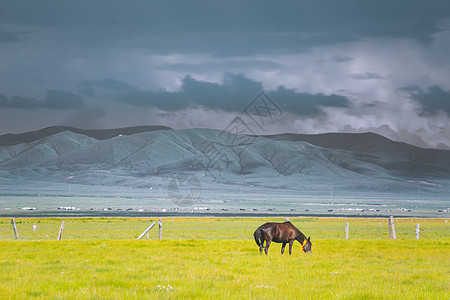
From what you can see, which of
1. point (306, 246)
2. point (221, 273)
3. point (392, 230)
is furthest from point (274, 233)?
point (392, 230)

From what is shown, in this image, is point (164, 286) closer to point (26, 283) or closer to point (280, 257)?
point (26, 283)

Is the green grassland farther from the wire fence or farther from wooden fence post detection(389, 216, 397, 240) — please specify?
the wire fence

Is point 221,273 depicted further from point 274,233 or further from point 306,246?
point 306,246

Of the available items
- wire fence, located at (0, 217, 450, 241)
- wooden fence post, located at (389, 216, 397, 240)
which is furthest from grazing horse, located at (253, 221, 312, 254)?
wooden fence post, located at (389, 216, 397, 240)

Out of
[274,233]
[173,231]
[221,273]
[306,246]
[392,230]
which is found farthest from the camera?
[173,231]

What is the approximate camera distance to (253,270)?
17078 mm

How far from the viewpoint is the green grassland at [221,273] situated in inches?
505

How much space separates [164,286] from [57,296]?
2575 mm

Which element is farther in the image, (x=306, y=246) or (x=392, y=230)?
(x=392, y=230)

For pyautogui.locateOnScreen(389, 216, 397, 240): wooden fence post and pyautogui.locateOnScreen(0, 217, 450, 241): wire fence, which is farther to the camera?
pyautogui.locateOnScreen(0, 217, 450, 241): wire fence

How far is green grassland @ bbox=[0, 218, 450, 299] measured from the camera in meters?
12.8

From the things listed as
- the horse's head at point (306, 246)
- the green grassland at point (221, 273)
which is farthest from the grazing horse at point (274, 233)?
the horse's head at point (306, 246)

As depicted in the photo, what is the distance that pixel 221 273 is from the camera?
1614 centimetres

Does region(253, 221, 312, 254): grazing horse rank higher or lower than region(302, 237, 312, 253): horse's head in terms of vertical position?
higher
